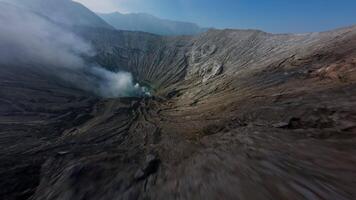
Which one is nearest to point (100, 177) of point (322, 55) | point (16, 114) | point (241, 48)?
point (16, 114)

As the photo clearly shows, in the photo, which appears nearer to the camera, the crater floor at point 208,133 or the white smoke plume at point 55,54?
the crater floor at point 208,133

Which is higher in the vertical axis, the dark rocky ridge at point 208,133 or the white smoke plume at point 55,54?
the white smoke plume at point 55,54

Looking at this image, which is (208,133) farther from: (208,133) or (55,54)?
(55,54)

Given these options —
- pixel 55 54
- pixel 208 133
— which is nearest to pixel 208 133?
pixel 208 133

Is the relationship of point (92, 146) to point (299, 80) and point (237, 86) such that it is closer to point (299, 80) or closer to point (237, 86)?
point (237, 86)

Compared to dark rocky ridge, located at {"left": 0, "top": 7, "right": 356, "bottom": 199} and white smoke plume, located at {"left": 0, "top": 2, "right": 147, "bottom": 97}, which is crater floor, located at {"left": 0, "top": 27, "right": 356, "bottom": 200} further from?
white smoke plume, located at {"left": 0, "top": 2, "right": 147, "bottom": 97}

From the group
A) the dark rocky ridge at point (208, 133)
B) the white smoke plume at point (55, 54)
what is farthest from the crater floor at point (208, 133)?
the white smoke plume at point (55, 54)

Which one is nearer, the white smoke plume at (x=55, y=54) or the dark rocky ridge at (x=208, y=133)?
the dark rocky ridge at (x=208, y=133)

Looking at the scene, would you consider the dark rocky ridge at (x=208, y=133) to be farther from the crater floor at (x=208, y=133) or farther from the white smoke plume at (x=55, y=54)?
the white smoke plume at (x=55, y=54)

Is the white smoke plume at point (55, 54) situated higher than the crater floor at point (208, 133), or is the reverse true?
the white smoke plume at point (55, 54)
